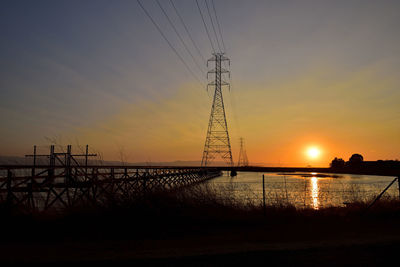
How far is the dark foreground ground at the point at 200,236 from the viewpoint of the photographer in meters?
4.03

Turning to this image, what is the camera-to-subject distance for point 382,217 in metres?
7.81

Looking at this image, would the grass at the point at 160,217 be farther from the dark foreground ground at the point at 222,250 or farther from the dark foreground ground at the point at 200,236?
the dark foreground ground at the point at 222,250

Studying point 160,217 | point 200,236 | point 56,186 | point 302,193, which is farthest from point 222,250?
point 302,193

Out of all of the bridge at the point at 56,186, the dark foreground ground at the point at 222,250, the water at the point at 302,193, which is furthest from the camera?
the water at the point at 302,193

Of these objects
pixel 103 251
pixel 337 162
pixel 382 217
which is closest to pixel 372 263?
pixel 103 251

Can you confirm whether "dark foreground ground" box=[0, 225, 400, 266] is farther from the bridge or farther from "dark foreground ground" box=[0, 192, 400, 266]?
the bridge

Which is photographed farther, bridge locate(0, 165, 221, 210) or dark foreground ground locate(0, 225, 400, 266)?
bridge locate(0, 165, 221, 210)

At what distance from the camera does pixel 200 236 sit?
5535 mm

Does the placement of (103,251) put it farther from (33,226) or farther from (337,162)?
(337,162)

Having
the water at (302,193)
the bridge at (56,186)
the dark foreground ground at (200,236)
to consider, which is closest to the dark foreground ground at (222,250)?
the dark foreground ground at (200,236)

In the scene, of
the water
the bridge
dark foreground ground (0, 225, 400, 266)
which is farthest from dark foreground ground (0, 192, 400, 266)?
the water

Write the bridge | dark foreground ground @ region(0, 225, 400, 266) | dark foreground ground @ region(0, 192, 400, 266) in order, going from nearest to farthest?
dark foreground ground @ region(0, 225, 400, 266) → dark foreground ground @ region(0, 192, 400, 266) → the bridge

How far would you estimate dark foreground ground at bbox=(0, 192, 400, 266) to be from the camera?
13.2 ft

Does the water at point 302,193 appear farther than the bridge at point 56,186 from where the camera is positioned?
Yes
